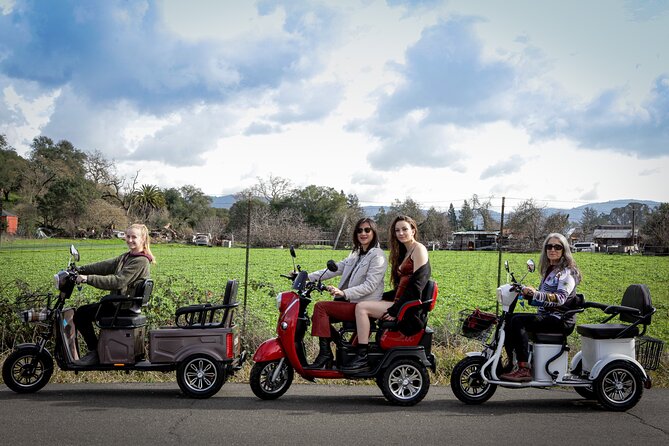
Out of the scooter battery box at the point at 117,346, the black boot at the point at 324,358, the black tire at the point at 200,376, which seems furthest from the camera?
the scooter battery box at the point at 117,346

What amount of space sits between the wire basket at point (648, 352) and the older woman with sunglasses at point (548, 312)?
896 millimetres

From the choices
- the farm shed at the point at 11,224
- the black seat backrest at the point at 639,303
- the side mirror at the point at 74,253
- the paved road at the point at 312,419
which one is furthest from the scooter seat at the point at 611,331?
the farm shed at the point at 11,224

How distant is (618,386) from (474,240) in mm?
8888

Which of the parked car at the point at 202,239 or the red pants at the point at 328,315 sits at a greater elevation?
the parked car at the point at 202,239

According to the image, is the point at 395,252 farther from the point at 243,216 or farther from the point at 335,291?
the point at 243,216

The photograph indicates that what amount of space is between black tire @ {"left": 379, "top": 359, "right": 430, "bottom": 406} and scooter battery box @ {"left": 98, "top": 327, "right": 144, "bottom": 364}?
102 inches

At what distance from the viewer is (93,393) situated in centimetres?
675

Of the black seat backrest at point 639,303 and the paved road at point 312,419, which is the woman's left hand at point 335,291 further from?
the black seat backrest at point 639,303

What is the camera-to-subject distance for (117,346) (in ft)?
21.8

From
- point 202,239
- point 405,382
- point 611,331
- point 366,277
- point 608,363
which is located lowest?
point 405,382

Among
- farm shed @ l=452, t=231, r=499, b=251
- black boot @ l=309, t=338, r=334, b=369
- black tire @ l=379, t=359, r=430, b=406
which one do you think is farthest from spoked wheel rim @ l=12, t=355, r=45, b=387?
farm shed @ l=452, t=231, r=499, b=251

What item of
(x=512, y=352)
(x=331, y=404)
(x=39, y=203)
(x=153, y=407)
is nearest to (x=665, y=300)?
(x=512, y=352)

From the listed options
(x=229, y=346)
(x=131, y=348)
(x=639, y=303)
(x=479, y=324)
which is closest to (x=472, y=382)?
(x=479, y=324)

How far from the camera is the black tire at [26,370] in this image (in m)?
6.55
